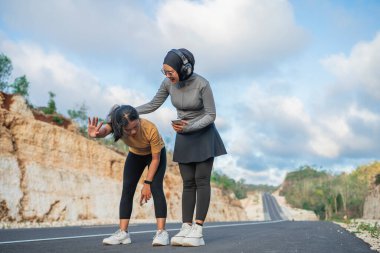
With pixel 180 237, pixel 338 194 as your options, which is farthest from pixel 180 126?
pixel 338 194

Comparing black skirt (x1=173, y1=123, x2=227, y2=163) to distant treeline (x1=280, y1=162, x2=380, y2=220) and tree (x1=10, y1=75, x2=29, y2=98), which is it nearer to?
tree (x1=10, y1=75, x2=29, y2=98)

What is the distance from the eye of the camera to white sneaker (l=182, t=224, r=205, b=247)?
5223mm

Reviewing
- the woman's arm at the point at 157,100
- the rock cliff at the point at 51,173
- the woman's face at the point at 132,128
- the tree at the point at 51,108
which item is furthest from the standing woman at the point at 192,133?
the tree at the point at 51,108

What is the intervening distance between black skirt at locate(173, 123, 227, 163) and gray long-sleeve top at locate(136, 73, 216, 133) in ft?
0.53

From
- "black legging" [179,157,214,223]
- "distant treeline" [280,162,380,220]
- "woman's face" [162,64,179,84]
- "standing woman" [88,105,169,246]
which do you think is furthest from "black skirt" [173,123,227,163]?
"distant treeline" [280,162,380,220]

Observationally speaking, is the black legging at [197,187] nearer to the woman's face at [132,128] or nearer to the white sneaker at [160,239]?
the white sneaker at [160,239]

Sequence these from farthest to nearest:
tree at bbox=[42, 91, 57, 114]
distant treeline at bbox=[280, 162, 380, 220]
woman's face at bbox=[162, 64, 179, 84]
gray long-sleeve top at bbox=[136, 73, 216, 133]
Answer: distant treeline at bbox=[280, 162, 380, 220] < tree at bbox=[42, 91, 57, 114] < gray long-sleeve top at bbox=[136, 73, 216, 133] < woman's face at bbox=[162, 64, 179, 84]

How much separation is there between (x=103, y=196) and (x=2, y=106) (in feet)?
23.9

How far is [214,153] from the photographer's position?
5680 mm

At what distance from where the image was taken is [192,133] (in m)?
5.68

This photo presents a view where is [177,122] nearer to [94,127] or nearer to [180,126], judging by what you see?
[180,126]

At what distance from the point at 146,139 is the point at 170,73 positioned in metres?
0.81

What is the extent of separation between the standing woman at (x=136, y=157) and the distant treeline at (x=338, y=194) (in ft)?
190

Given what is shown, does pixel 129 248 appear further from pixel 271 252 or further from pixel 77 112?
pixel 77 112
